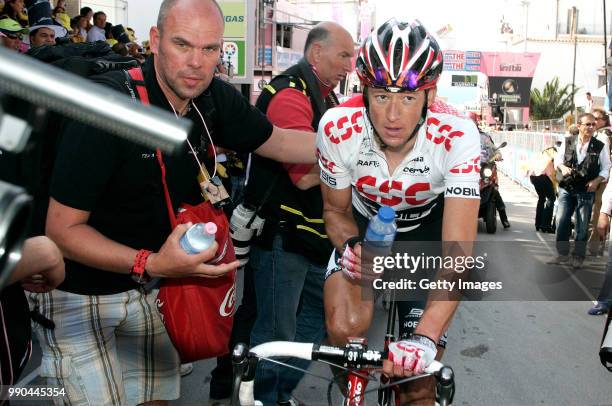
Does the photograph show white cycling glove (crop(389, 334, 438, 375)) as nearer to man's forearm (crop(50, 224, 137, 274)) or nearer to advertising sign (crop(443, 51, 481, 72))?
man's forearm (crop(50, 224, 137, 274))

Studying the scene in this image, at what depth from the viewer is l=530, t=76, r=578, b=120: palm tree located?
231ft

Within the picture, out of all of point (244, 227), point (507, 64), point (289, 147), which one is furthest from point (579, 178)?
point (507, 64)

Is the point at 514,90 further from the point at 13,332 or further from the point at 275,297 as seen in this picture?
the point at 13,332

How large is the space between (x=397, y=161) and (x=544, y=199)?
9812 mm

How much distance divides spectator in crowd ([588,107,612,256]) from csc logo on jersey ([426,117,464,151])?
717 centimetres

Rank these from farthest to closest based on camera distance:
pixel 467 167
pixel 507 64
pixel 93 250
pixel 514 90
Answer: pixel 507 64, pixel 514 90, pixel 467 167, pixel 93 250

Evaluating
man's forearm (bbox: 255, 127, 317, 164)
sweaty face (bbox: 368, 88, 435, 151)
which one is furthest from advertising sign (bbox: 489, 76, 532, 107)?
sweaty face (bbox: 368, 88, 435, 151)

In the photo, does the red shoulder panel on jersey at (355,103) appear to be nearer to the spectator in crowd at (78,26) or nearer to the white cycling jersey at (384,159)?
the white cycling jersey at (384,159)

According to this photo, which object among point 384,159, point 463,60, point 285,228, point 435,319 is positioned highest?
point 463,60

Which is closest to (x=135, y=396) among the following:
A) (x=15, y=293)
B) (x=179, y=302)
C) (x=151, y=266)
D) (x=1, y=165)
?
(x=179, y=302)

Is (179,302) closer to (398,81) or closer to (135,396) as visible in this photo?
(135,396)

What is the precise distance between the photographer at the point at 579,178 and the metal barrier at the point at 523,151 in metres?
6.22

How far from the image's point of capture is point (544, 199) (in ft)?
38.9

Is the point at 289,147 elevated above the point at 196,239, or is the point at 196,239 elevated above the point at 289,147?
the point at 289,147
